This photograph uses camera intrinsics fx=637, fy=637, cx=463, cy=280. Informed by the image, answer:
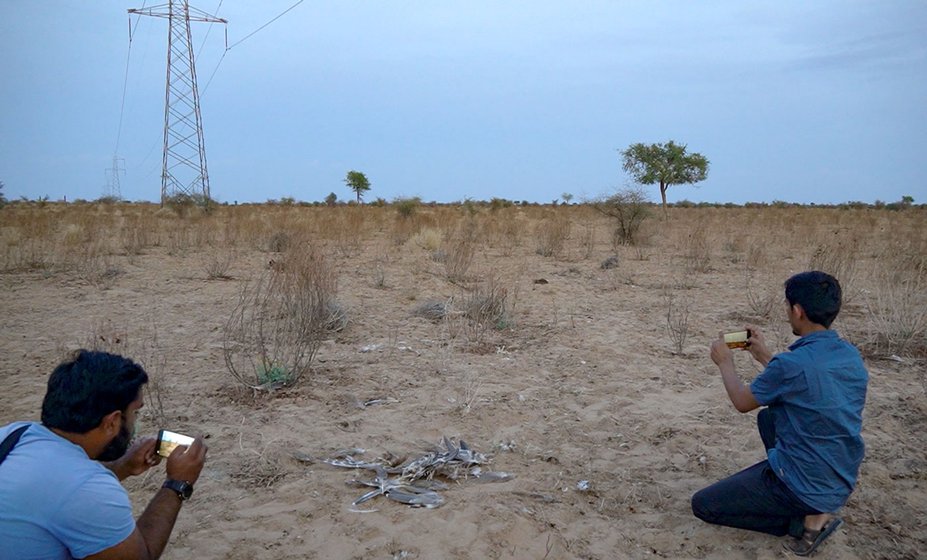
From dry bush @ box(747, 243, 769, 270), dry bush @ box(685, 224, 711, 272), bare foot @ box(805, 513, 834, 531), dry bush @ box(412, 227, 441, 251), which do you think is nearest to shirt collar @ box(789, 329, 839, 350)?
bare foot @ box(805, 513, 834, 531)

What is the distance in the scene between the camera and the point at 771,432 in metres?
2.85

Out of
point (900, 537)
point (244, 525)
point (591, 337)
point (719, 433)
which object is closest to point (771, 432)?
point (900, 537)

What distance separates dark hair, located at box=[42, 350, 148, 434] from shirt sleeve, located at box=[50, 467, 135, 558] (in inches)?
6.8

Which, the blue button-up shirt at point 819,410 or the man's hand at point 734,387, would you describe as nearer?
the blue button-up shirt at point 819,410

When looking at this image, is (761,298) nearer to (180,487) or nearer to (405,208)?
(180,487)

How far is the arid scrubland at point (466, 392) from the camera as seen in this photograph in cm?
287

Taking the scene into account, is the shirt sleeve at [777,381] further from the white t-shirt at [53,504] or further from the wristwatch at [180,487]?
the white t-shirt at [53,504]

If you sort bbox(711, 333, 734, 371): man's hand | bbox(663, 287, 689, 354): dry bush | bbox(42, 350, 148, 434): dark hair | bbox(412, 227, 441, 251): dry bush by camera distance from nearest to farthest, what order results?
bbox(42, 350, 148, 434): dark hair
bbox(711, 333, 734, 371): man's hand
bbox(663, 287, 689, 354): dry bush
bbox(412, 227, 441, 251): dry bush

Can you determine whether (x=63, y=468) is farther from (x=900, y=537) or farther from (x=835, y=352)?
(x=900, y=537)

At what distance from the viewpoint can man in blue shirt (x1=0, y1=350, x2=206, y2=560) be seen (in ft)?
5.20

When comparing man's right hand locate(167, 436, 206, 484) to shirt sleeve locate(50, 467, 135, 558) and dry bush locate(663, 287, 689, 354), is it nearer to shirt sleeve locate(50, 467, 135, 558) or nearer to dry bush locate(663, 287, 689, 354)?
shirt sleeve locate(50, 467, 135, 558)

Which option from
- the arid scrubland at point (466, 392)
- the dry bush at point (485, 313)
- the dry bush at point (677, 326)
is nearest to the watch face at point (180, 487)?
the arid scrubland at point (466, 392)

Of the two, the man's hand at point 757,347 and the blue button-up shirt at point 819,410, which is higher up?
the man's hand at point 757,347

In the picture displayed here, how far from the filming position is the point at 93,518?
5.35 feet
